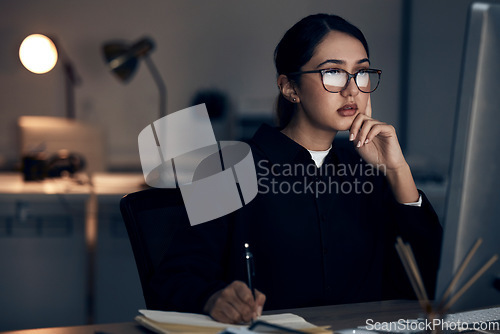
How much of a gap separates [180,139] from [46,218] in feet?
5.32

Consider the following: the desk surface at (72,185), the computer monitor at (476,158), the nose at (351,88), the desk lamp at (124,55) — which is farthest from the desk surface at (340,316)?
the desk lamp at (124,55)

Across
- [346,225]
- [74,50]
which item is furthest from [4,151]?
[346,225]

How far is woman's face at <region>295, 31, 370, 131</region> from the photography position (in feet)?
4.06

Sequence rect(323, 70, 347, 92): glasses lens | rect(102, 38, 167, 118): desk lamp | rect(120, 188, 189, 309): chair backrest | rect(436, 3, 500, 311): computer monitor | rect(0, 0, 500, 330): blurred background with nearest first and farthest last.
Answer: rect(436, 3, 500, 311): computer monitor
rect(120, 188, 189, 309): chair backrest
rect(323, 70, 347, 92): glasses lens
rect(102, 38, 167, 118): desk lamp
rect(0, 0, 500, 330): blurred background

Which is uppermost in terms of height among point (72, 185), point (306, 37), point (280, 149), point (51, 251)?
point (306, 37)

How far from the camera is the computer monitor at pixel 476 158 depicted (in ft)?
2.14

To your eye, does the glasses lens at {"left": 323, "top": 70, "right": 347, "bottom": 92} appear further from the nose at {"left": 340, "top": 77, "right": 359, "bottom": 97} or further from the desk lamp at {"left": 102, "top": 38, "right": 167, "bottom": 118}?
the desk lamp at {"left": 102, "top": 38, "right": 167, "bottom": 118}

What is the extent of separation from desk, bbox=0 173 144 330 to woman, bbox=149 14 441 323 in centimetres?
143

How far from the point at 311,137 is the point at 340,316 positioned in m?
0.51

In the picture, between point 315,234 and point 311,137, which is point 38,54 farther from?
point 315,234

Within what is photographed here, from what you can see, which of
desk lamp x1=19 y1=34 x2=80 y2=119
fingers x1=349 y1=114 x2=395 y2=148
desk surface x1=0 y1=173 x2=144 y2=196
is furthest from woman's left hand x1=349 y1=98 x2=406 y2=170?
desk lamp x1=19 y1=34 x2=80 y2=119

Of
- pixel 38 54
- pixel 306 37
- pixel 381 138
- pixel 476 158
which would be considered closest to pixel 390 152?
pixel 381 138

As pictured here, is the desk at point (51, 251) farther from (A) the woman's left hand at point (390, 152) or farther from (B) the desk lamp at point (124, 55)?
(A) the woman's left hand at point (390, 152)

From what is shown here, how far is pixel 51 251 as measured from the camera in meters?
2.56
